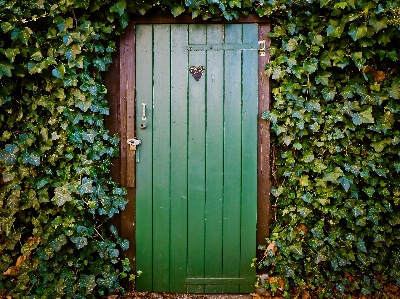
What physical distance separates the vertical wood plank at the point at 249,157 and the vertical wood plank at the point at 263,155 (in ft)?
0.12

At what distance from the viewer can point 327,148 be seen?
2439 mm

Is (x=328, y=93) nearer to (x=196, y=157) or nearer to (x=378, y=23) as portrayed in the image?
(x=378, y=23)

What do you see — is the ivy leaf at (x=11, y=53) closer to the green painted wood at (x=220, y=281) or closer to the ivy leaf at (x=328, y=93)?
the green painted wood at (x=220, y=281)

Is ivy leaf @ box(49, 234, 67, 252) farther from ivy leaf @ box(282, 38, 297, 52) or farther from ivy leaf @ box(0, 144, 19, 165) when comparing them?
ivy leaf @ box(282, 38, 297, 52)

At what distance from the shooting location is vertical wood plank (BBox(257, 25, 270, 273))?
2.49 meters

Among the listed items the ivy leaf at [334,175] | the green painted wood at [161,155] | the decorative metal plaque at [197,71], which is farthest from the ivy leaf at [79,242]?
the ivy leaf at [334,175]

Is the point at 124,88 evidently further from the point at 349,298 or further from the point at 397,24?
the point at 349,298

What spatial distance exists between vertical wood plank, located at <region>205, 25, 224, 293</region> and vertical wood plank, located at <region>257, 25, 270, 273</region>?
0.99 feet

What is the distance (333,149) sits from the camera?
2.42 metres

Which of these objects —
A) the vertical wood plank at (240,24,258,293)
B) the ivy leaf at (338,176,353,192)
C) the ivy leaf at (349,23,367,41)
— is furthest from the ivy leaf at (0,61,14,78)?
the ivy leaf at (338,176,353,192)

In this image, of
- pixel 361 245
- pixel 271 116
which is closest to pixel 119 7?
pixel 271 116

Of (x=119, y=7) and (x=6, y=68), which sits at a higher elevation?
(x=119, y=7)

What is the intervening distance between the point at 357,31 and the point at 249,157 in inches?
46.5

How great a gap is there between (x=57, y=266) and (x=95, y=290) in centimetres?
35
